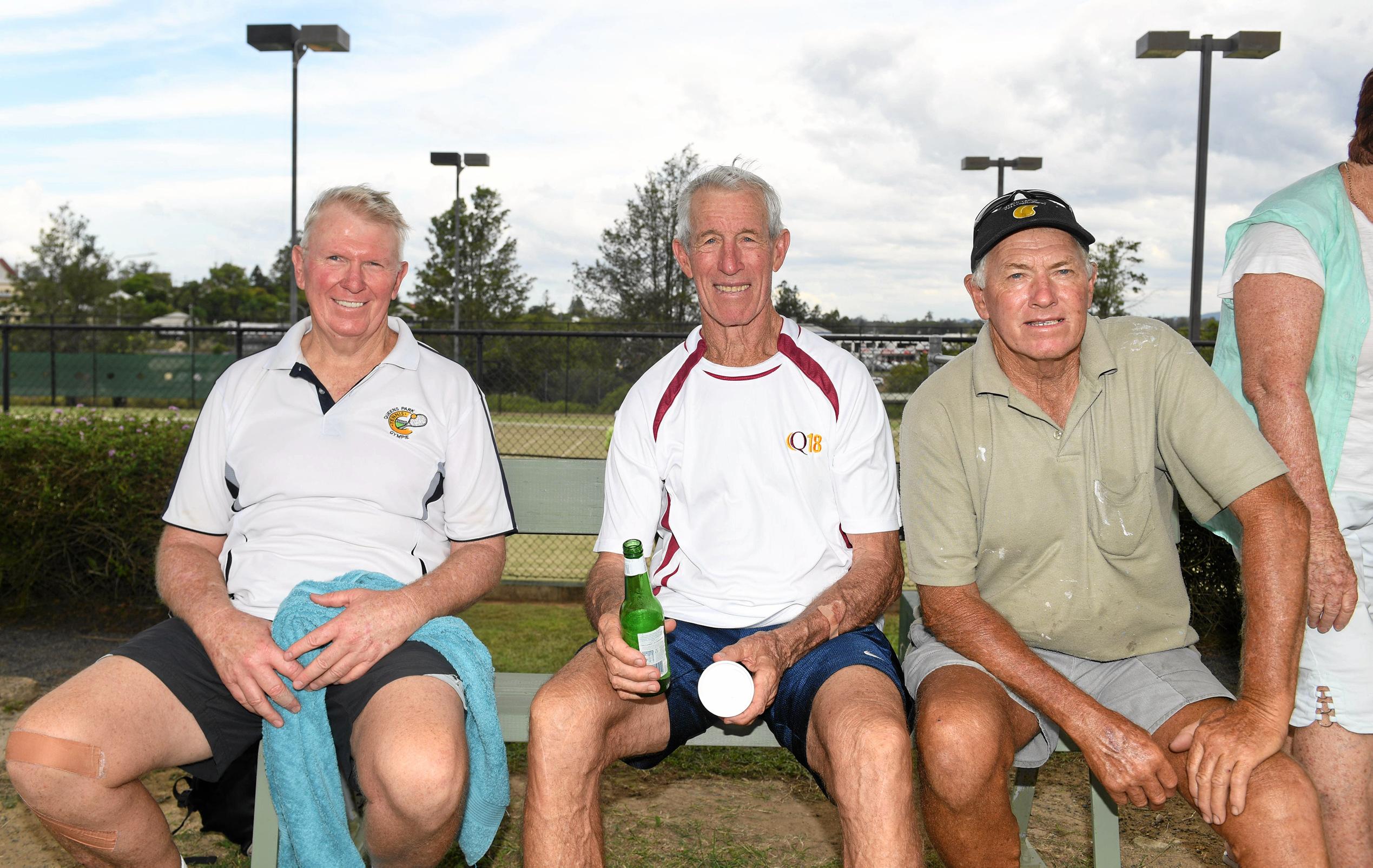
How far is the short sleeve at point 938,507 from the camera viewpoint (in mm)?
2521

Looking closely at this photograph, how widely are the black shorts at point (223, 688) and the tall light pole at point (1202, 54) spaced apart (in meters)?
10.0

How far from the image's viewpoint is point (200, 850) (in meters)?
3.24

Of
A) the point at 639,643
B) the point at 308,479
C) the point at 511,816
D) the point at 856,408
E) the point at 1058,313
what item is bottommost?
the point at 511,816

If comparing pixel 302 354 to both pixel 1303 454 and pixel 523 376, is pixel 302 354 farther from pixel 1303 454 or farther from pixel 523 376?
pixel 523 376

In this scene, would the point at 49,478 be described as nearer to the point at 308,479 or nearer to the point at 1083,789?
the point at 308,479

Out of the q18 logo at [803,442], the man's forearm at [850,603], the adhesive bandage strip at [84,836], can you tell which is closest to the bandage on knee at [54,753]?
the adhesive bandage strip at [84,836]

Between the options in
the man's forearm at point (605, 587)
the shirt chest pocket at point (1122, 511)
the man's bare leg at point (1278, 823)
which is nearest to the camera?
the man's bare leg at point (1278, 823)

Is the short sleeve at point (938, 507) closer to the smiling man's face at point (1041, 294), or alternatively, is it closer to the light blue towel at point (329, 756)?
the smiling man's face at point (1041, 294)

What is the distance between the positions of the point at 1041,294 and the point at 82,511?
4.79 metres

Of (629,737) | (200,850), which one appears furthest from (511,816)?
(629,737)

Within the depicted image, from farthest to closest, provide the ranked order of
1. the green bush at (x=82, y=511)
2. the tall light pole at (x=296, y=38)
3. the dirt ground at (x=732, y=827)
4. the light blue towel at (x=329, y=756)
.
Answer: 1. the tall light pole at (x=296, y=38)
2. the green bush at (x=82, y=511)
3. the dirt ground at (x=732, y=827)
4. the light blue towel at (x=329, y=756)

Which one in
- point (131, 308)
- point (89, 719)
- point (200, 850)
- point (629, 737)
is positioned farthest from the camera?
point (131, 308)

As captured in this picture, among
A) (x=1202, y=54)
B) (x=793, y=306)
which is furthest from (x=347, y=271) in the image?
(x=793, y=306)

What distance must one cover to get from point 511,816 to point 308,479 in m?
1.46
